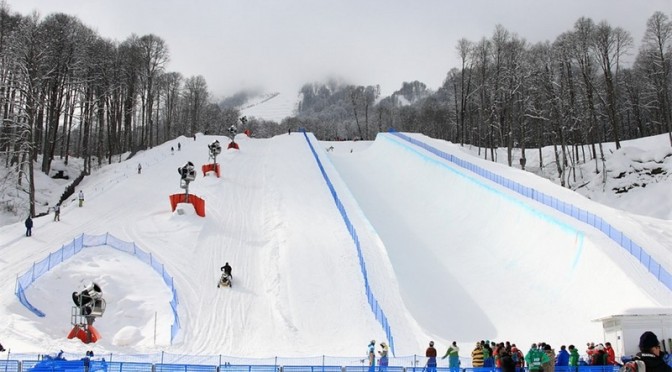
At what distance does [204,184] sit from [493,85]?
28.6 meters

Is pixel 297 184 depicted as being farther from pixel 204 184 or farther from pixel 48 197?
pixel 48 197

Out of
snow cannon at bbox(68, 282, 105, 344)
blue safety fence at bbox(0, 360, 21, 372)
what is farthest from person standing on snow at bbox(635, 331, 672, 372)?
snow cannon at bbox(68, 282, 105, 344)

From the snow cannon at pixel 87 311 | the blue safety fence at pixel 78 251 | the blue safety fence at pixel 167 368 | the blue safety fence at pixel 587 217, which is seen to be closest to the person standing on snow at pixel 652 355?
the blue safety fence at pixel 167 368

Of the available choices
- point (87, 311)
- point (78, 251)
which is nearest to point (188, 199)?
point (78, 251)

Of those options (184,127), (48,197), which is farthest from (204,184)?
(184,127)

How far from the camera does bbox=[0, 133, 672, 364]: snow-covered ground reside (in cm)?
2008

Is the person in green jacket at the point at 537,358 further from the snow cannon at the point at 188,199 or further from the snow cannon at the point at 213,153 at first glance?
the snow cannon at the point at 213,153

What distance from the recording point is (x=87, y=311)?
18391mm

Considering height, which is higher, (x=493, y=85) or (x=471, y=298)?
(x=493, y=85)

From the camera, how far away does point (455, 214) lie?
3494 cm

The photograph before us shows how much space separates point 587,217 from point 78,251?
21627 mm

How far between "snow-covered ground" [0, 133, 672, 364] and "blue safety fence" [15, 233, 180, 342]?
12.0 inches

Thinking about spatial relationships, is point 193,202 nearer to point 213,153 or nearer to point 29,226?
point 29,226

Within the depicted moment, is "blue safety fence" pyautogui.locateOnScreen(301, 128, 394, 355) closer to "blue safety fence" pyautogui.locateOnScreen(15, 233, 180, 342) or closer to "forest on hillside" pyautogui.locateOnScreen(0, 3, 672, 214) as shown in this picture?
"blue safety fence" pyautogui.locateOnScreen(15, 233, 180, 342)
